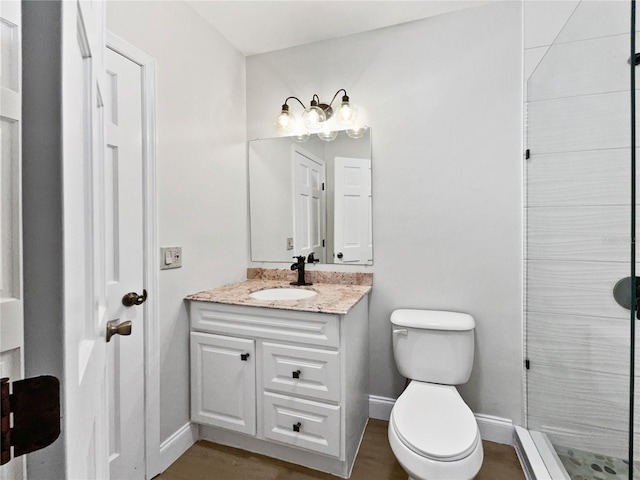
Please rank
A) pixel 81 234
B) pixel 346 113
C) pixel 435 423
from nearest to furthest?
1. pixel 81 234
2. pixel 435 423
3. pixel 346 113

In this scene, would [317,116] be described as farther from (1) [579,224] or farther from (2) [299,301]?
(1) [579,224]

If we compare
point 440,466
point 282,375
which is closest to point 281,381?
point 282,375

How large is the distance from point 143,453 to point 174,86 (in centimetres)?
179

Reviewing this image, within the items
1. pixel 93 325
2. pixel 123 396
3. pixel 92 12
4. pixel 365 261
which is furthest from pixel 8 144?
pixel 365 261

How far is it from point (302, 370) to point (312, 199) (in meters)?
1.06

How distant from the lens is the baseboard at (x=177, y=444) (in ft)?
5.17

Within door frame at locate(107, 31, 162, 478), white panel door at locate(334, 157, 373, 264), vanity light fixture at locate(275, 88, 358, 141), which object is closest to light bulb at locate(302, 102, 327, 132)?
vanity light fixture at locate(275, 88, 358, 141)

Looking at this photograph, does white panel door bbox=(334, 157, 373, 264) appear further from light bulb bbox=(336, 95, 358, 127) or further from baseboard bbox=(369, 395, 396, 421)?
baseboard bbox=(369, 395, 396, 421)

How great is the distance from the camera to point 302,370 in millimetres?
1536

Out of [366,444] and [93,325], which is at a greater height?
[93,325]

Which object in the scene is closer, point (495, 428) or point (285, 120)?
point (495, 428)

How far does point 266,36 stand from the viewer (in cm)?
204

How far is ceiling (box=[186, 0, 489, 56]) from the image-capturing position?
1.76m

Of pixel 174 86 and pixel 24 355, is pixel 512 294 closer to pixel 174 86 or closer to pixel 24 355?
pixel 24 355
